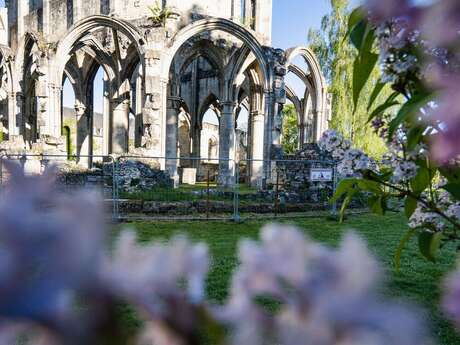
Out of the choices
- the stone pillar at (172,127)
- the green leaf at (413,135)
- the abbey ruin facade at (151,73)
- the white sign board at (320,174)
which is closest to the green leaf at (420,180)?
the green leaf at (413,135)

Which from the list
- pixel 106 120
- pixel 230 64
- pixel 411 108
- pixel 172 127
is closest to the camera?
pixel 411 108

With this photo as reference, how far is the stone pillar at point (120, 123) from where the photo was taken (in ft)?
70.5

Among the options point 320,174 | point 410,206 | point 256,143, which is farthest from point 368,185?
point 256,143

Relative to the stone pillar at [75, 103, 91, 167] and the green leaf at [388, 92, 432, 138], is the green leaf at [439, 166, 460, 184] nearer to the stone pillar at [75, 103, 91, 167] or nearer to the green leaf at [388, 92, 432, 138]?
the green leaf at [388, 92, 432, 138]

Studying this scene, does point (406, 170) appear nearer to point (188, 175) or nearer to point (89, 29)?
point (89, 29)

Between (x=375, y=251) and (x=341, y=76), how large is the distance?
1719 centimetres

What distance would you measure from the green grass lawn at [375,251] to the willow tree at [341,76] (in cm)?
991

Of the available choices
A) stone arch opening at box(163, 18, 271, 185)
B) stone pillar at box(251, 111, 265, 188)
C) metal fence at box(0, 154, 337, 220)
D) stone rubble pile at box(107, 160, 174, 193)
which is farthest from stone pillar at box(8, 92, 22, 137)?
stone pillar at box(251, 111, 265, 188)

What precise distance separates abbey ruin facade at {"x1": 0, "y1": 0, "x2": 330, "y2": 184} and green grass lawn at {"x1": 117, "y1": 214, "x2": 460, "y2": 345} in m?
6.96

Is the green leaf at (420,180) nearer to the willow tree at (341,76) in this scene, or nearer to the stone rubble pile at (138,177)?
the stone rubble pile at (138,177)

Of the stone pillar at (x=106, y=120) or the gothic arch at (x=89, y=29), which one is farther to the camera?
the stone pillar at (x=106, y=120)

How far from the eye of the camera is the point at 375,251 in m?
5.67

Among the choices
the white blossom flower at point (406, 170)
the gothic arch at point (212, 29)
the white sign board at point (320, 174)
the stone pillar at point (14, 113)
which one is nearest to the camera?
the white blossom flower at point (406, 170)

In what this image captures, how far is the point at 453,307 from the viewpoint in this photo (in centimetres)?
31
